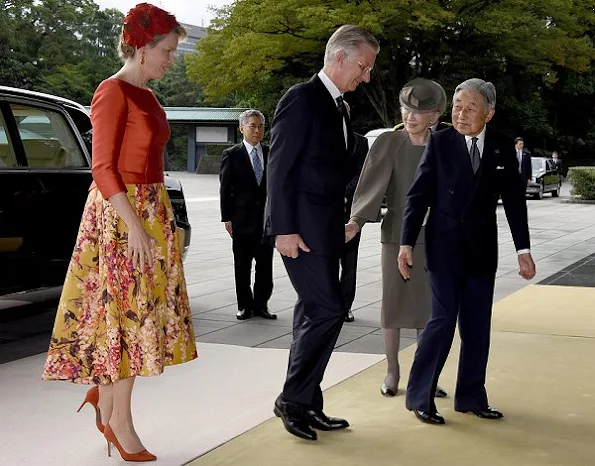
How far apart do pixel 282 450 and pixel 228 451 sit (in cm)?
25

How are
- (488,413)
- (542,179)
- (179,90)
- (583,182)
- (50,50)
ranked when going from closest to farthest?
1. (488,413)
2. (583,182)
3. (542,179)
4. (50,50)
5. (179,90)

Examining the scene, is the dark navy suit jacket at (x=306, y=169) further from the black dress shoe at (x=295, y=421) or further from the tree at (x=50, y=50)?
the tree at (x=50, y=50)

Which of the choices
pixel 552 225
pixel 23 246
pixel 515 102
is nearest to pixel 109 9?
pixel 515 102

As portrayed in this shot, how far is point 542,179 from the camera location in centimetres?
3253

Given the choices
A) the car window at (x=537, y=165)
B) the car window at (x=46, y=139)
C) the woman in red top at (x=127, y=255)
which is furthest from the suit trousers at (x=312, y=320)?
the car window at (x=537, y=165)

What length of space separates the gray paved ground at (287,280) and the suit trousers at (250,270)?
0.19 m

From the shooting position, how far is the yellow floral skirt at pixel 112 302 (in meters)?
4.07

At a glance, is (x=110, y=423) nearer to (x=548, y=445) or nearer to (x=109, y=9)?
(x=548, y=445)

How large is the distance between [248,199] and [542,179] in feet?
84.1

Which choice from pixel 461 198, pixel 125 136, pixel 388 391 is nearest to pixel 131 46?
pixel 125 136

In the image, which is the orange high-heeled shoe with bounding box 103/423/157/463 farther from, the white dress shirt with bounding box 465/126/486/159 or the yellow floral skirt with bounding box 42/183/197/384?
the white dress shirt with bounding box 465/126/486/159

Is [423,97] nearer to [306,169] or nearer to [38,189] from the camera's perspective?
[306,169]

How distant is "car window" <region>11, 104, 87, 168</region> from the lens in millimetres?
7027

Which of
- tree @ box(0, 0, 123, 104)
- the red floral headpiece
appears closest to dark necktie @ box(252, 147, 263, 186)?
the red floral headpiece
